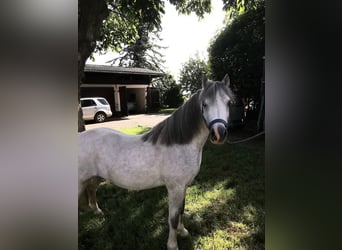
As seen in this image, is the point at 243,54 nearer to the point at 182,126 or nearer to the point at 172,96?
the point at 172,96

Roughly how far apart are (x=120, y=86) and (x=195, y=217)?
4.39 meters

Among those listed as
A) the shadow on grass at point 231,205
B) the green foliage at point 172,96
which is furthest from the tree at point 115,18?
the green foliage at point 172,96

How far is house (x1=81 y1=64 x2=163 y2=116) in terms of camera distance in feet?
17.9

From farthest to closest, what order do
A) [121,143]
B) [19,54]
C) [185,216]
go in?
[185,216] < [121,143] < [19,54]

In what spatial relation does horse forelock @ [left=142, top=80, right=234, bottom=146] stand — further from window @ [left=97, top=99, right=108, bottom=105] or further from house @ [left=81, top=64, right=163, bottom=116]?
window @ [left=97, top=99, right=108, bottom=105]

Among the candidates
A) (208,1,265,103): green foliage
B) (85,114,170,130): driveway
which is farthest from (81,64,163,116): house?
(208,1,265,103): green foliage

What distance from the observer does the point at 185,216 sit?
95.7 inches

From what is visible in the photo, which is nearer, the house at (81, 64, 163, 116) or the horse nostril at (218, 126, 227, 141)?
the horse nostril at (218, 126, 227, 141)

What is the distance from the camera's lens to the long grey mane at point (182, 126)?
161 centimetres

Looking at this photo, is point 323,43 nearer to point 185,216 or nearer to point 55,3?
point 55,3

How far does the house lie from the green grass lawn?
2.96m

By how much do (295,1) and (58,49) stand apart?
573 mm

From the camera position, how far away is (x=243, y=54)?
19.6ft

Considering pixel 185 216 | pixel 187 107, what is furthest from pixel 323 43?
pixel 185 216
